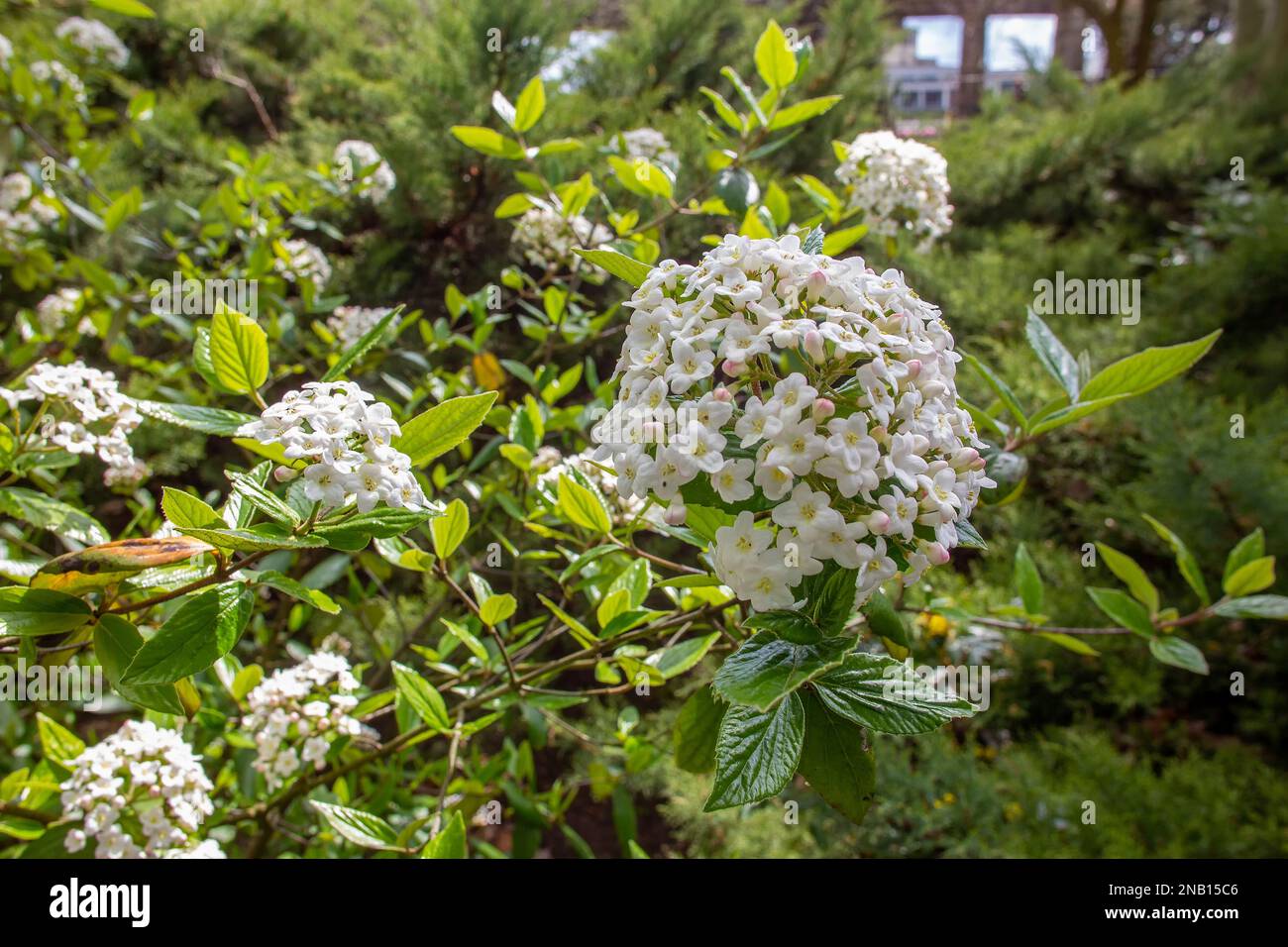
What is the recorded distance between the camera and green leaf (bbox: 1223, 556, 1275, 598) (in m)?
1.19

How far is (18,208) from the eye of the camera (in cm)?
215

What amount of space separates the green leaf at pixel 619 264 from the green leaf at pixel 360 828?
2.26 feet

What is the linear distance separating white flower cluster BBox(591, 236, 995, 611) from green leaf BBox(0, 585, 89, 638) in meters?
0.51

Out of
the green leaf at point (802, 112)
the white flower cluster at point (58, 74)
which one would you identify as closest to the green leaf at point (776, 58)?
the green leaf at point (802, 112)

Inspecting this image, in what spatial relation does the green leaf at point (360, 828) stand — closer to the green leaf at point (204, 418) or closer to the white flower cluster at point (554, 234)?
the green leaf at point (204, 418)

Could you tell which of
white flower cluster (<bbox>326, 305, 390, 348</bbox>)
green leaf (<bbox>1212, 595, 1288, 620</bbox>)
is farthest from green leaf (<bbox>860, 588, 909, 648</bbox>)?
white flower cluster (<bbox>326, 305, 390, 348</bbox>)

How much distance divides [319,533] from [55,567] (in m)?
0.27

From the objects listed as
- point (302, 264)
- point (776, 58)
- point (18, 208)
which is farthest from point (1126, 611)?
point (18, 208)

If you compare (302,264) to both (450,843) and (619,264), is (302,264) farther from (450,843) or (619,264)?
(450,843)

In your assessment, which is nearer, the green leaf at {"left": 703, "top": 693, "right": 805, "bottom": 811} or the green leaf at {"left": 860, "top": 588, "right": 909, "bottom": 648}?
the green leaf at {"left": 703, "top": 693, "right": 805, "bottom": 811}

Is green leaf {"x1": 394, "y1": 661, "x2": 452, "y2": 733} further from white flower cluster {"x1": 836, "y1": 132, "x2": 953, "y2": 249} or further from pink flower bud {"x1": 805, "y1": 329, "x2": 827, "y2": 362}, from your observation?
white flower cluster {"x1": 836, "y1": 132, "x2": 953, "y2": 249}

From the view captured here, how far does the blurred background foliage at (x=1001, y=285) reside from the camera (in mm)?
2033
